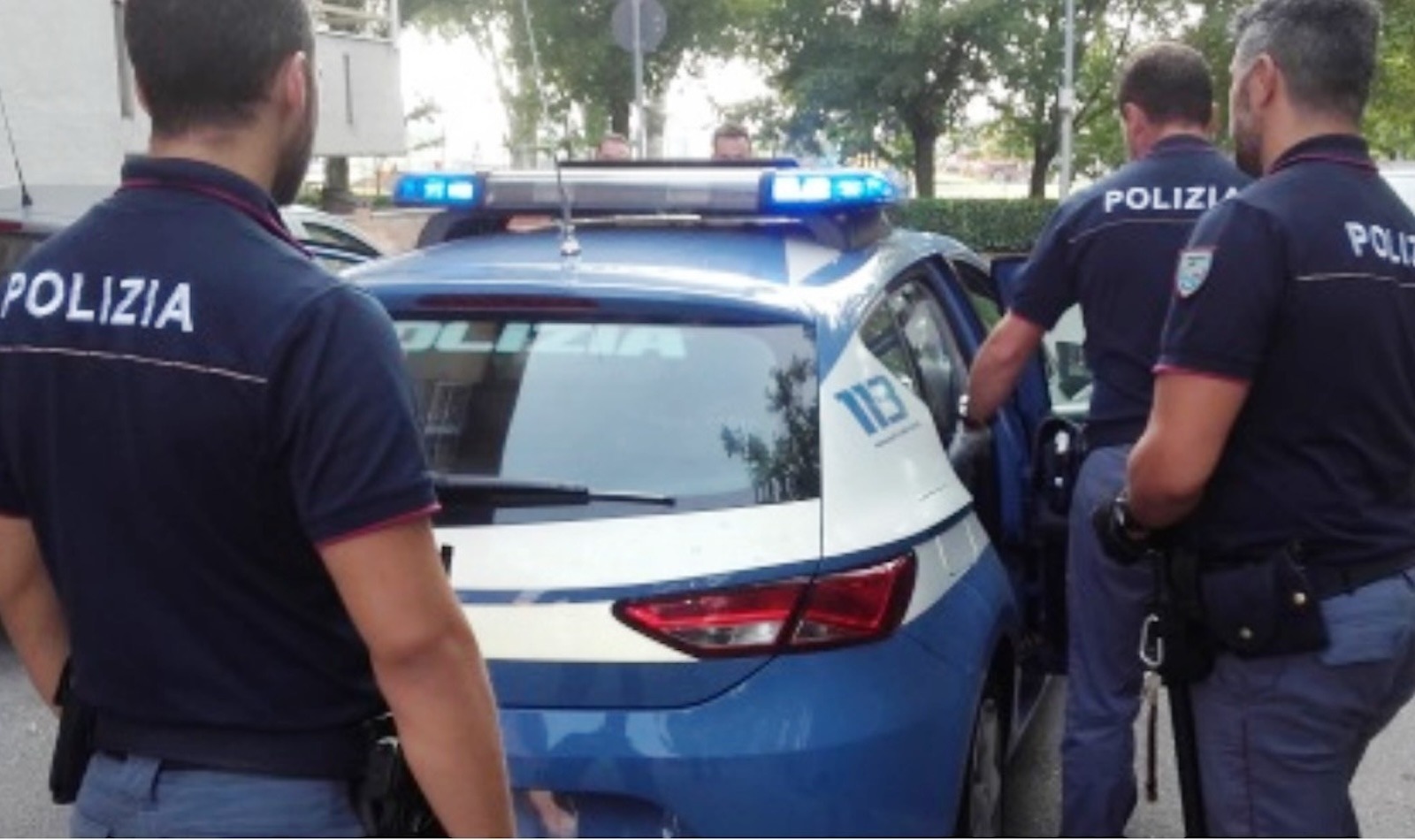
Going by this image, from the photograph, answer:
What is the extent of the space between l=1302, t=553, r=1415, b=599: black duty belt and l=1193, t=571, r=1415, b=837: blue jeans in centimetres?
1

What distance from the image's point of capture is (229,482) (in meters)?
1.85

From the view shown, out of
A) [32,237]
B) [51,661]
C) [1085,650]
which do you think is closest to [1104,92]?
[32,237]

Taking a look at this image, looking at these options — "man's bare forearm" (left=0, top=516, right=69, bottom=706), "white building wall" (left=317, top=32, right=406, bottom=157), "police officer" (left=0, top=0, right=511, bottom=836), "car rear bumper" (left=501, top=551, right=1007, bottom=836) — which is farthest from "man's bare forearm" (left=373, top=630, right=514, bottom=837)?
"white building wall" (left=317, top=32, right=406, bottom=157)

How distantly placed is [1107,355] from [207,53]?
2.46 m

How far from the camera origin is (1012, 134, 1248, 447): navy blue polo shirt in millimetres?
3779

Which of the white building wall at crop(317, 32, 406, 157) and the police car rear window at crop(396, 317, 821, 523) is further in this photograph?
the white building wall at crop(317, 32, 406, 157)

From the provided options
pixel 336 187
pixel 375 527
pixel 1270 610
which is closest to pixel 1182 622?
pixel 1270 610

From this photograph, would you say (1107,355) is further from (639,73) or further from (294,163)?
(639,73)

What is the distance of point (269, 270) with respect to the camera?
1.86 metres

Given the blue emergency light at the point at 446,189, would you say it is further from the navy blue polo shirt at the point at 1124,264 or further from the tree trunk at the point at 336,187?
the tree trunk at the point at 336,187

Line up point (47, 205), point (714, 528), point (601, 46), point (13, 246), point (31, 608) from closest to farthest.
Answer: point (31, 608) < point (714, 528) < point (13, 246) < point (47, 205) < point (601, 46)

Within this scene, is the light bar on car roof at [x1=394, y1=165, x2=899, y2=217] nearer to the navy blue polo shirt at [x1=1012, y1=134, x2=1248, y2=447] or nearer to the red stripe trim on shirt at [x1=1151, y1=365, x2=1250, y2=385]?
the navy blue polo shirt at [x1=1012, y1=134, x2=1248, y2=447]

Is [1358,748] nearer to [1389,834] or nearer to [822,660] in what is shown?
[822,660]

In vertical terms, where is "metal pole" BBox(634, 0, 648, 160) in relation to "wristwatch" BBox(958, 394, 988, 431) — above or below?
above
